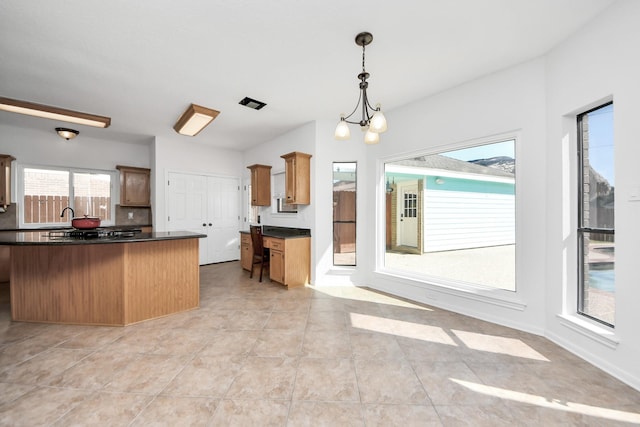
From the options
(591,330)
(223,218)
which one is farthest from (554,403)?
(223,218)

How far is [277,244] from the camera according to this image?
162 inches

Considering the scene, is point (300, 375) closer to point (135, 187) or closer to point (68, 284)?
point (68, 284)

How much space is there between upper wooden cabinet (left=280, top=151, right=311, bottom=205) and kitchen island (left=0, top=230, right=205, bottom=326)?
1.85 m

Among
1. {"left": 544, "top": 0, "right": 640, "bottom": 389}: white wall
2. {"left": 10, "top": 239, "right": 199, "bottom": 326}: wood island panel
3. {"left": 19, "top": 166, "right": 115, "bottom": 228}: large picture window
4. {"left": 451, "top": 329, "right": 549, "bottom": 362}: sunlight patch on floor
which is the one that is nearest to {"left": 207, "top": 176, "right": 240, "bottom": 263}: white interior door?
{"left": 19, "top": 166, "right": 115, "bottom": 228}: large picture window

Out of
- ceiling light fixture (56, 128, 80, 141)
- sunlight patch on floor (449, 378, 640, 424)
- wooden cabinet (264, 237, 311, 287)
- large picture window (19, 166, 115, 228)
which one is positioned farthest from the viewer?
large picture window (19, 166, 115, 228)

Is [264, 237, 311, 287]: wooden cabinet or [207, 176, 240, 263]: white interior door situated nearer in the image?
[264, 237, 311, 287]: wooden cabinet

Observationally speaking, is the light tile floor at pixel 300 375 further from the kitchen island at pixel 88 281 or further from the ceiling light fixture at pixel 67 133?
the ceiling light fixture at pixel 67 133

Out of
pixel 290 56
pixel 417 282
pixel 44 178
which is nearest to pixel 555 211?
pixel 417 282

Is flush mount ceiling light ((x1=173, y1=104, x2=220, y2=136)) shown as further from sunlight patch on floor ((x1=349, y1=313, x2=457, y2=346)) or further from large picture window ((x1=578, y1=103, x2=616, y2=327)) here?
large picture window ((x1=578, y1=103, x2=616, y2=327))

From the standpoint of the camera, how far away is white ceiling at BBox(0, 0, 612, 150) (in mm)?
1924

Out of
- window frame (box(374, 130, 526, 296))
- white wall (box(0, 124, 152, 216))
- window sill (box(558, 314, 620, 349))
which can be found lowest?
window sill (box(558, 314, 620, 349))

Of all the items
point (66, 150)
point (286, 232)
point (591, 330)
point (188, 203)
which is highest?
point (66, 150)

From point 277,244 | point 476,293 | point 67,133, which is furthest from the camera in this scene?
point 67,133

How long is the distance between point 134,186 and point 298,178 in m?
3.66
